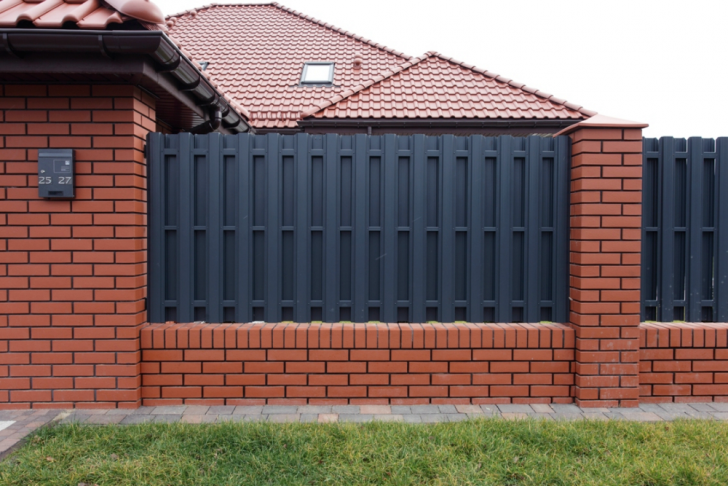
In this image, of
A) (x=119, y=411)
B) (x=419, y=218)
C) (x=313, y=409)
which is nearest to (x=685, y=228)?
(x=419, y=218)

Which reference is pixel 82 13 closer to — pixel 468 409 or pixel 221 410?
pixel 221 410

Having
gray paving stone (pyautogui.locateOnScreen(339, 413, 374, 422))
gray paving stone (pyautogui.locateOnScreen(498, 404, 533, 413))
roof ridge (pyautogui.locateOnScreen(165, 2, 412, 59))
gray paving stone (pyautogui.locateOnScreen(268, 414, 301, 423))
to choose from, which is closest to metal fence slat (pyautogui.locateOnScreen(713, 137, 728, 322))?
gray paving stone (pyautogui.locateOnScreen(498, 404, 533, 413))

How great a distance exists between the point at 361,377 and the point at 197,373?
4.09 feet

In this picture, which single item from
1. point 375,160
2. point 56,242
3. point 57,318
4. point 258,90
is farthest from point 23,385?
point 258,90

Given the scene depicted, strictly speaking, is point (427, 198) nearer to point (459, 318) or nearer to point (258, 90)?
point (459, 318)

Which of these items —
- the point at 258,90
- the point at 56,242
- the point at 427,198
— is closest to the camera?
the point at 56,242

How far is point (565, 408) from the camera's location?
3428 millimetres

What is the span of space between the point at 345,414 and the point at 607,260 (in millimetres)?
2257

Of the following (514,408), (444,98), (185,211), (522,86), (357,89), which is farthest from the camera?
(522,86)

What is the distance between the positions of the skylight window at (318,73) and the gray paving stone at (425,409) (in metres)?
8.03

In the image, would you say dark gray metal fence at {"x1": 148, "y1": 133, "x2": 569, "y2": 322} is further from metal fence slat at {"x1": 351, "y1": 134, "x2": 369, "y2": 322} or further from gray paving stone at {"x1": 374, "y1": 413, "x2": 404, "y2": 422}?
gray paving stone at {"x1": 374, "y1": 413, "x2": 404, "y2": 422}

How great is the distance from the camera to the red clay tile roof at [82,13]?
2.89m

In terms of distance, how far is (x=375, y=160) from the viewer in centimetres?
360

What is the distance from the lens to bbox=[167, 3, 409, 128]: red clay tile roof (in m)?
9.11
